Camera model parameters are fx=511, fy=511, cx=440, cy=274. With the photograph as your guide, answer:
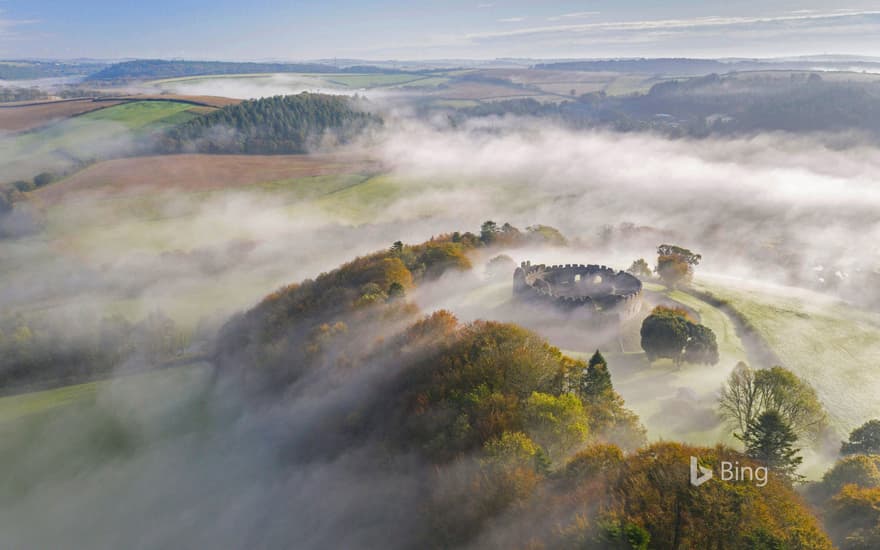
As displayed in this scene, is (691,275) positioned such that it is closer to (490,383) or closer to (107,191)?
(490,383)

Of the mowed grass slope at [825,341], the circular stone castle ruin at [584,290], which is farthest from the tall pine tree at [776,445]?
the circular stone castle ruin at [584,290]

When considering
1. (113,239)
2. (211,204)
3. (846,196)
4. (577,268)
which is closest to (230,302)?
(113,239)

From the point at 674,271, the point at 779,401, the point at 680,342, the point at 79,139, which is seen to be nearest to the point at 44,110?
the point at 79,139

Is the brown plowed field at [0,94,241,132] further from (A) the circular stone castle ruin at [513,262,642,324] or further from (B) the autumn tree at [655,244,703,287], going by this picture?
(B) the autumn tree at [655,244,703,287]

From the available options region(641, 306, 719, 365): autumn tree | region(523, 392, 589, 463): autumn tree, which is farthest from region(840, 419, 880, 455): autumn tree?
region(523, 392, 589, 463): autumn tree

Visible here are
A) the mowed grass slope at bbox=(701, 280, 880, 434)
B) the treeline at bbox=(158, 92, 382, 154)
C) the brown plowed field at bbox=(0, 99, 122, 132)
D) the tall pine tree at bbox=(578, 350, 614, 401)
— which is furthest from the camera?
the treeline at bbox=(158, 92, 382, 154)

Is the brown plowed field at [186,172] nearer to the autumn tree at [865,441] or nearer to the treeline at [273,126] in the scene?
the treeline at [273,126]

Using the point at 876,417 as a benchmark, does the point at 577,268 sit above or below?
above
